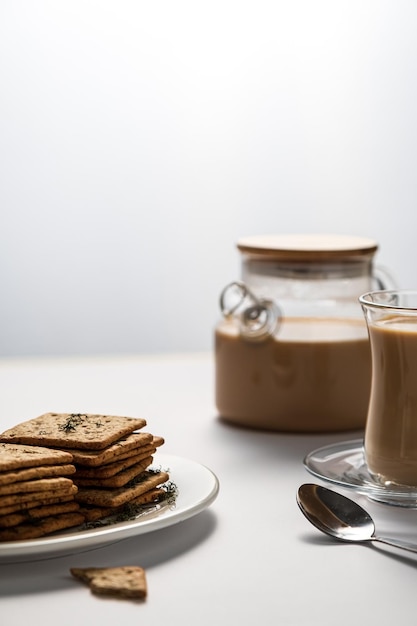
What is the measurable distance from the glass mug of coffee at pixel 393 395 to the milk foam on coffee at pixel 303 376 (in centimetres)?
21

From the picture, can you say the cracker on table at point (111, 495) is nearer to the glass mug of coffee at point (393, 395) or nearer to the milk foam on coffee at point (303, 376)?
the glass mug of coffee at point (393, 395)

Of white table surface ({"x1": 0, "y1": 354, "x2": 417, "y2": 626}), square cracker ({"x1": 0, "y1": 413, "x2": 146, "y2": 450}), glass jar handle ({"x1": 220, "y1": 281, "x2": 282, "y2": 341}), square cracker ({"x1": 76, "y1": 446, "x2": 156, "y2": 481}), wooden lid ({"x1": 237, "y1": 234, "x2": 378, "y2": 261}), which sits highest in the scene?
wooden lid ({"x1": 237, "y1": 234, "x2": 378, "y2": 261})

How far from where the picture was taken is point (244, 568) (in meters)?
0.75

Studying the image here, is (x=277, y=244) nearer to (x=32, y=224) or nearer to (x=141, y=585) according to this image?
(x=141, y=585)

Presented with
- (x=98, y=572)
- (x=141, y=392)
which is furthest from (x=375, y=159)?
(x=98, y=572)

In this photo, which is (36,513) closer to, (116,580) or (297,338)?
(116,580)

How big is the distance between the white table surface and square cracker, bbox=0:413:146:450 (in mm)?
92

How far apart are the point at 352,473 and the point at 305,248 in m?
0.31

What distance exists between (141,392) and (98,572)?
705 millimetres

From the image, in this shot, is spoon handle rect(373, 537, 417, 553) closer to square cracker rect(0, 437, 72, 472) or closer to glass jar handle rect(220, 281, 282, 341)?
square cracker rect(0, 437, 72, 472)

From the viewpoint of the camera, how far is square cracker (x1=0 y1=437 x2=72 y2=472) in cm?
73

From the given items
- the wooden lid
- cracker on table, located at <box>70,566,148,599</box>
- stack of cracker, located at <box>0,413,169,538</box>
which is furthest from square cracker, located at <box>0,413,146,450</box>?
the wooden lid

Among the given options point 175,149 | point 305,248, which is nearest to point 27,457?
point 305,248

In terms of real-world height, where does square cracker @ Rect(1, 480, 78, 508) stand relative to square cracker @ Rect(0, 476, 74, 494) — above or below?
below
